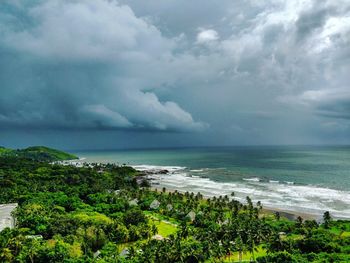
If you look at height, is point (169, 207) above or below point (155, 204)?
below

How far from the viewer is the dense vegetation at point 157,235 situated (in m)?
52.3

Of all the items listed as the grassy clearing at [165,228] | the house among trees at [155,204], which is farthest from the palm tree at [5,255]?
the house among trees at [155,204]

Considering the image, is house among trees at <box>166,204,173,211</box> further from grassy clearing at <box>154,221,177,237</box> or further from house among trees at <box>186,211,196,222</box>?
grassy clearing at <box>154,221,177,237</box>

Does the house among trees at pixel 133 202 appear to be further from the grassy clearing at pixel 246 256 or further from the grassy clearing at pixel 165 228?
the grassy clearing at pixel 246 256

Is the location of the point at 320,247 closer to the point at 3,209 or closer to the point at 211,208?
the point at 211,208

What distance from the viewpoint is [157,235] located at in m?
71.9

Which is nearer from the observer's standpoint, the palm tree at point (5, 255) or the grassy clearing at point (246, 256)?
the palm tree at point (5, 255)

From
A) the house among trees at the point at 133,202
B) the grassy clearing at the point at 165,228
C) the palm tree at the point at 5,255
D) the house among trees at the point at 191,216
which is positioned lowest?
the grassy clearing at the point at 165,228

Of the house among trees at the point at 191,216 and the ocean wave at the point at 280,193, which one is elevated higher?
the ocean wave at the point at 280,193

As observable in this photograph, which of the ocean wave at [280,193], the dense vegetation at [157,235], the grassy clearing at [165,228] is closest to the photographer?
the dense vegetation at [157,235]

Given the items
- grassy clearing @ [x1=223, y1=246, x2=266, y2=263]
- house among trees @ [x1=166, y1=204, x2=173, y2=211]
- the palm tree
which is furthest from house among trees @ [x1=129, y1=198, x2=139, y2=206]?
the palm tree

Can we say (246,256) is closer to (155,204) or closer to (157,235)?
(157,235)

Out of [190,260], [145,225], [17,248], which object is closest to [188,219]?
[145,225]

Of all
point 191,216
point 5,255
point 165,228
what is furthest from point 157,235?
point 5,255
